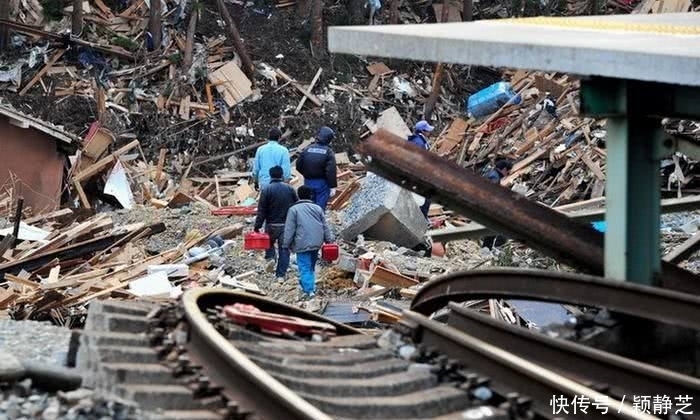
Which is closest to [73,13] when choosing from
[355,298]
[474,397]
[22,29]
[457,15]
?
[22,29]

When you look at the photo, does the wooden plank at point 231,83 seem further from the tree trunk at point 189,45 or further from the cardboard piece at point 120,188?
the cardboard piece at point 120,188

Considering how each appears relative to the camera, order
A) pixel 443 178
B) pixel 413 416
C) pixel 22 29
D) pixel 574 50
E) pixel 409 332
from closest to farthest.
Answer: pixel 413 416
pixel 574 50
pixel 409 332
pixel 443 178
pixel 22 29

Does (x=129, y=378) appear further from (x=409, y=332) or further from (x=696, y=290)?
(x=696, y=290)

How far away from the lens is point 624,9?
99.6ft

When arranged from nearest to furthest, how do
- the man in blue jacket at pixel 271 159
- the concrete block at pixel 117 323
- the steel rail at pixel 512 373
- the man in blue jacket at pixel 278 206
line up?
1. the steel rail at pixel 512 373
2. the concrete block at pixel 117 323
3. the man in blue jacket at pixel 278 206
4. the man in blue jacket at pixel 271 159

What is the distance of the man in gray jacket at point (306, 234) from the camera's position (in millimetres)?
13680

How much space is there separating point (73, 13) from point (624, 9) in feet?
49.3

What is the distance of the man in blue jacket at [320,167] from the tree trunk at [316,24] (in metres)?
13.7

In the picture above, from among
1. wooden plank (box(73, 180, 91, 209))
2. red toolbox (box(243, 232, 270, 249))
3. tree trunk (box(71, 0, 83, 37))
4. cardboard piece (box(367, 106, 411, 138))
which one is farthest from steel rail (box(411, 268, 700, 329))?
tree trunk (box(71, 0, 83, 37))

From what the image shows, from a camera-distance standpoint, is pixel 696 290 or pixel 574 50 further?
pixel 696 290

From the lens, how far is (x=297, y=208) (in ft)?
45.2

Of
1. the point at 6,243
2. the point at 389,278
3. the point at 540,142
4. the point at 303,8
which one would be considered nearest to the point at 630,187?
the point at 389,278

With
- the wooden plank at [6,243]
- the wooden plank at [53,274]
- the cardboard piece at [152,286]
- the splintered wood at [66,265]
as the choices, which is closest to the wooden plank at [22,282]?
the splintered wood at [66,265]

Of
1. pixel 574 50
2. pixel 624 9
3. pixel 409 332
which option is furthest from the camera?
pixel 624 9
